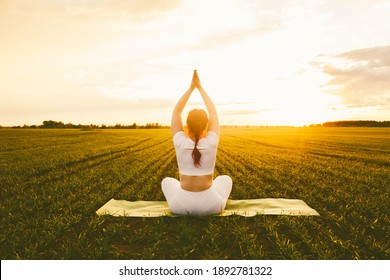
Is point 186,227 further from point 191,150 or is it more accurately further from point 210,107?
point 210,107

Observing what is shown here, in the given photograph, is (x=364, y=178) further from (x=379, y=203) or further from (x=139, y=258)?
(x=139, y=258)

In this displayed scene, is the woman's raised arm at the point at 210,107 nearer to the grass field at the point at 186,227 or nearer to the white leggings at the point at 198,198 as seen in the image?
the white leggings at the point at 198,198

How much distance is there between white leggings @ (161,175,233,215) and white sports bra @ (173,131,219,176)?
53cm

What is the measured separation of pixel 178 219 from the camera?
6191 millimetres

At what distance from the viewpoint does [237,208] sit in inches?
277

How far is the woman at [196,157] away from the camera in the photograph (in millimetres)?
5336

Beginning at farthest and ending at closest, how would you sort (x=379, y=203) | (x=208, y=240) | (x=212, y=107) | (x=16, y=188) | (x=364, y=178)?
(x=364, y=178)
(x=16, y=188)
(x=379, y=203)
(x=212, y=107)
(x=208, y=240)

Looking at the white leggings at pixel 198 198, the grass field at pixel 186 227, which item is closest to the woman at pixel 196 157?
the white leggings at pixel 198 198

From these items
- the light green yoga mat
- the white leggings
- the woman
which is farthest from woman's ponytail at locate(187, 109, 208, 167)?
the light green yoga mat

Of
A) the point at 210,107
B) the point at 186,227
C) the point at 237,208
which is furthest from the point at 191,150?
the point at 237,208

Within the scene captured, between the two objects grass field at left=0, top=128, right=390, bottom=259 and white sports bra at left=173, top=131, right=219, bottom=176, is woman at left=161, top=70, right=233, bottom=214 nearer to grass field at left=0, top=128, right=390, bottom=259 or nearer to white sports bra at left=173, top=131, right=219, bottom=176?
white sports bra at left=173, top=131, right=219, bottom=176

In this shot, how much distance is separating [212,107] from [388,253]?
367 cm

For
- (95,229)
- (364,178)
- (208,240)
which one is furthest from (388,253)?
(364,178)

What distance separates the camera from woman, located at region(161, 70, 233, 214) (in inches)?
210
